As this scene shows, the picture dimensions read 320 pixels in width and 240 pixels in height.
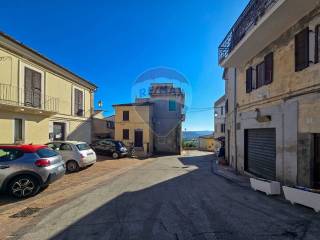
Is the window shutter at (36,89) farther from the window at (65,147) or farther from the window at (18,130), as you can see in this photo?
the window at (65,147)

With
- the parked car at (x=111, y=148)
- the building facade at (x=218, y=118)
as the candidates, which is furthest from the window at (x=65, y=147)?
the building facade at (x=218, y=118)

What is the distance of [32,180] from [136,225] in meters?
4.26

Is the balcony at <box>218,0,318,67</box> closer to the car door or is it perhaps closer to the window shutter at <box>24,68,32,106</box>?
the car door

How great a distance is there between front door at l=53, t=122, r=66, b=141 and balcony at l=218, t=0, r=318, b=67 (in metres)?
11.8

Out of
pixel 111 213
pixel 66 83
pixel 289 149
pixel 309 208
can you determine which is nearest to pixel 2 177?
pixel 111 213

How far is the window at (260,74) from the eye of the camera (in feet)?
35.6

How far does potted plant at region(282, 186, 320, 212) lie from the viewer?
19.0 ft

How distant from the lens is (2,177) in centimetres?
734

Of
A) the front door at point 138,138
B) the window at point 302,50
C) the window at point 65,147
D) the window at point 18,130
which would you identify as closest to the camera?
the window at point 302,50

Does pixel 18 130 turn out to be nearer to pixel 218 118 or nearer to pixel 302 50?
pixel 302 50

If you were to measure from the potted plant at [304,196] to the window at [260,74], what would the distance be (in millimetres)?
5434

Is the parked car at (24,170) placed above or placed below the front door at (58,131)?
below

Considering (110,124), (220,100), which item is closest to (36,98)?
(110,124)

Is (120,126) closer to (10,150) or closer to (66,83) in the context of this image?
(66,83)
